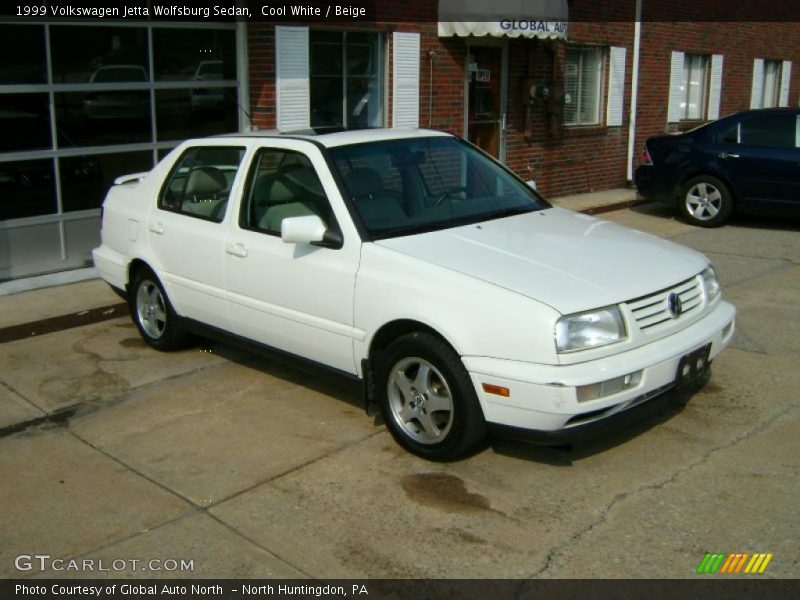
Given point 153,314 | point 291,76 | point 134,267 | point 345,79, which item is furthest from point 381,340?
point 345,79

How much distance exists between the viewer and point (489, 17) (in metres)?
11.1

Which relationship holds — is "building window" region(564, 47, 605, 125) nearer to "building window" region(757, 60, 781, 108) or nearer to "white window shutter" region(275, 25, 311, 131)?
"white window shutter" region(275, 25, 311, 131)

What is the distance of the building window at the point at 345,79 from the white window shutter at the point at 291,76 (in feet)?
1.14

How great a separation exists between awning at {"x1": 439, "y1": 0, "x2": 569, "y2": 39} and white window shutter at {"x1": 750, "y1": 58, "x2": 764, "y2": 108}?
833 centimetres

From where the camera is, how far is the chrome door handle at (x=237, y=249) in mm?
5695

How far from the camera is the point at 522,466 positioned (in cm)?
482

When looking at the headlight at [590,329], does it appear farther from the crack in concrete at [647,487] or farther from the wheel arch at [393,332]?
the crack in concrete at [647,487]

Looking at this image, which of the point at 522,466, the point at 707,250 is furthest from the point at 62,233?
the point at 707,250

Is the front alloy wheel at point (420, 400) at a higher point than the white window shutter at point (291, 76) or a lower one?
lower

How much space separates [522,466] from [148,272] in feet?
10.5

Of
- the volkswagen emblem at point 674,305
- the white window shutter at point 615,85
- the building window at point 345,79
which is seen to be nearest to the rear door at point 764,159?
the white window shutter at point 615,85

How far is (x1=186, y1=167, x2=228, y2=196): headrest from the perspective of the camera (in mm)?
6203

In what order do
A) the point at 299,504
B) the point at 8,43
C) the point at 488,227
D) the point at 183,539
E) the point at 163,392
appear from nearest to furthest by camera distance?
the point at 183,539, the point at 299,504, the point at 488,227, the point at 163,392, the point at 8,43

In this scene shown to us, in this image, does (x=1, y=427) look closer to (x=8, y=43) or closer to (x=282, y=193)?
(x=282, y=193)
